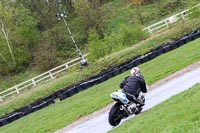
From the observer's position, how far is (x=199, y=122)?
8.66 m

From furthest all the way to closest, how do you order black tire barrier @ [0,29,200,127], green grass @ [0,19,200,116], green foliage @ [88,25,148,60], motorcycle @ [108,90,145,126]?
green foliage @ [88,25,148,60] → green grass @ [0,19,200,116] → black tire barrier @ [0,29,200,127] → motorcycle @ [108,90,145,126]

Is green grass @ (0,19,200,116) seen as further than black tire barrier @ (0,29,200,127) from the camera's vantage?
Yes

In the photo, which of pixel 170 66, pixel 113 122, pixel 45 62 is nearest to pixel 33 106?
pixel 170 66

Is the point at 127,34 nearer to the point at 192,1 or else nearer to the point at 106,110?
the point at 192,1

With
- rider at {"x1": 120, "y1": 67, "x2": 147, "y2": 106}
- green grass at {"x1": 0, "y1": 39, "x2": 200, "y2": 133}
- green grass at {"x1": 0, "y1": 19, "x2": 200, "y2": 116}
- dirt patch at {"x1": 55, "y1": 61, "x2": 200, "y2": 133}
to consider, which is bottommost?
green grass at {"x1": 0, "y1": 19, "x2": 200, "y2": 116}

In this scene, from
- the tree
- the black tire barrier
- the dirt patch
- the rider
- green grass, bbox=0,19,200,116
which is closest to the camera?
the rider

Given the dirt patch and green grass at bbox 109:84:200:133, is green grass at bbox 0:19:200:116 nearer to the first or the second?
the dirt patch

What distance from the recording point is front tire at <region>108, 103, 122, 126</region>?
530 inches

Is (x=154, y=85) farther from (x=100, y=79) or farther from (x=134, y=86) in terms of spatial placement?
(x=100, y=79)

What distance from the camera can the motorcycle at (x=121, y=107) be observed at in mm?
13312

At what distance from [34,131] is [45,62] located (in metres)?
36.4

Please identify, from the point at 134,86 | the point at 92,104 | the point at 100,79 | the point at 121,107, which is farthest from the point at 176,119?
the point at 100,79

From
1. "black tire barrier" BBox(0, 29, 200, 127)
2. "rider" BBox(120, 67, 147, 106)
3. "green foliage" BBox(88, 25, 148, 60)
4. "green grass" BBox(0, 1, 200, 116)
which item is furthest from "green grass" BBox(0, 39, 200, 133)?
"green foliage" BBox(88, 25, 148, 60)

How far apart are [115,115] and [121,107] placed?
0.31 metres
